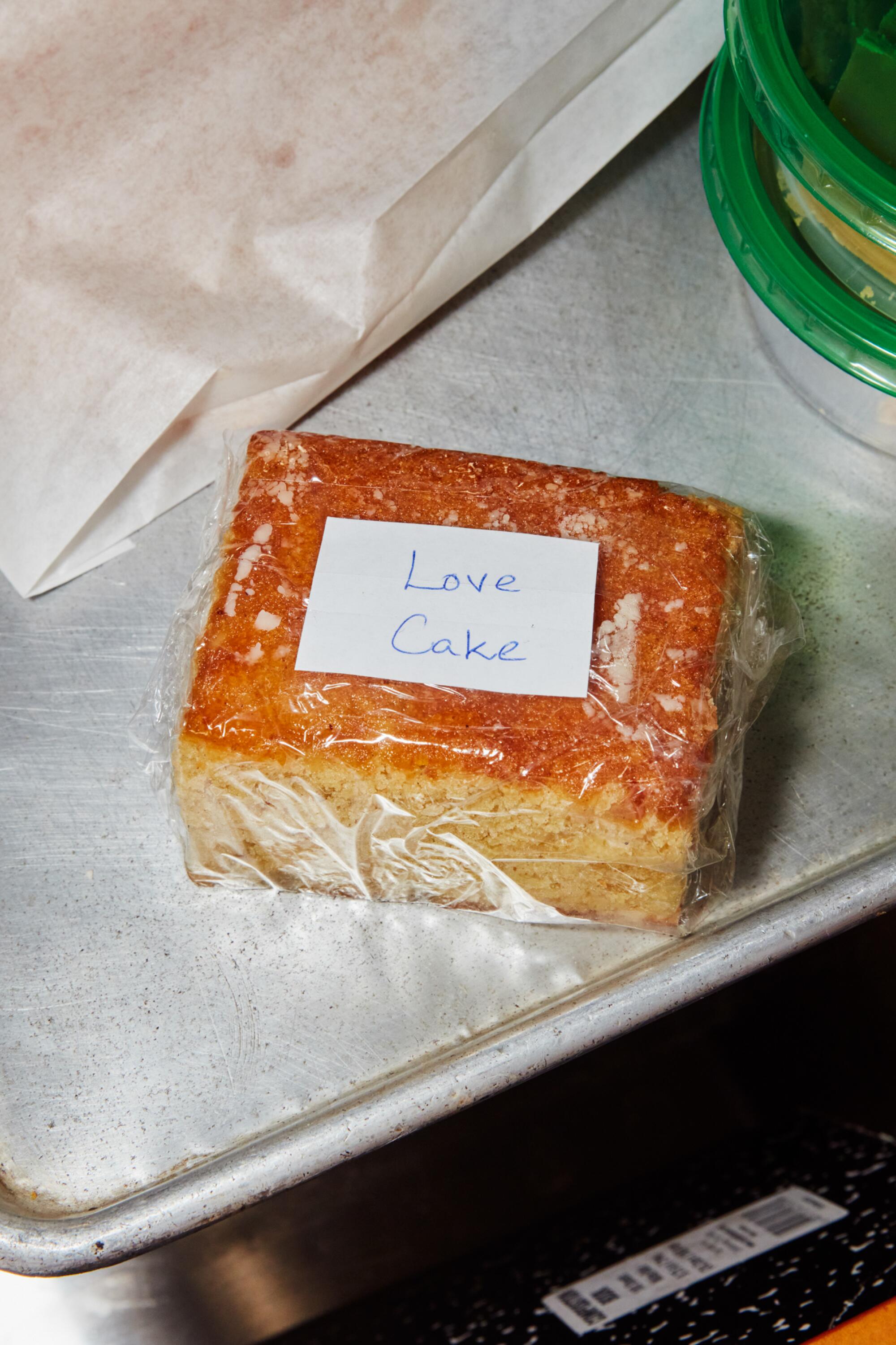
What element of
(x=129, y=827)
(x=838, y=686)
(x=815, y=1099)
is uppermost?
(x=838, y=686)

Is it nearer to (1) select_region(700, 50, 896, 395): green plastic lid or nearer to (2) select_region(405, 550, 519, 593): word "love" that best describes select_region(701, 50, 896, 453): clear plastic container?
(1) select_region(700, 50, 896, 395): green plastic lid

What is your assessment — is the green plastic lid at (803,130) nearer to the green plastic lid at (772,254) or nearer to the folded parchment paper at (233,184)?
the green plastic lid at (772,254)

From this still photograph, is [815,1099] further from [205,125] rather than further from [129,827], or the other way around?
[205,125]

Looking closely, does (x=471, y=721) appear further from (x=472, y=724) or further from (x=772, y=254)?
(x=772, y=254)

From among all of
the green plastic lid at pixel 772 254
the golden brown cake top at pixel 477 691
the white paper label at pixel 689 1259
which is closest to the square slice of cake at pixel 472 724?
the golden brown cake top at pixel 477 691

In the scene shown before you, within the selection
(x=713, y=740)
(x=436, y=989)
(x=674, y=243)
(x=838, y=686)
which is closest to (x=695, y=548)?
(x=713, y=740)

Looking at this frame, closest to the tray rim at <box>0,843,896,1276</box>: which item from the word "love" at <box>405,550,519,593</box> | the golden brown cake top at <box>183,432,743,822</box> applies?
the golden brown cake top at <box>183,432,743,822</box>
